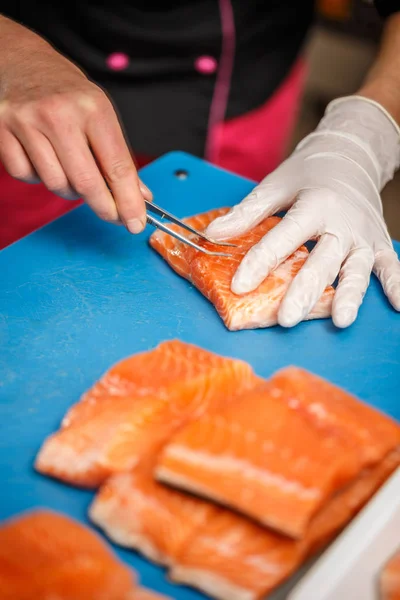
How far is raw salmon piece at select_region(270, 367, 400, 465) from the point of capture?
1.59 meters

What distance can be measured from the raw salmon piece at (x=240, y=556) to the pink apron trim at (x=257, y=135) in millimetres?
2142

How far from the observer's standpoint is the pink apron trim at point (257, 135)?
3.28 m

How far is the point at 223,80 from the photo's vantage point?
315cm

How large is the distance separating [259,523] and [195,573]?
6.9 inches

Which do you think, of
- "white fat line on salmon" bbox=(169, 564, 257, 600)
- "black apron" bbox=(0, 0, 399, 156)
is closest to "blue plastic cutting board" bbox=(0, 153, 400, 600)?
"white fat line on salmon" bbox=(169, 564, 257, 600)

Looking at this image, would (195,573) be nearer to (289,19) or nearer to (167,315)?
(167,315)

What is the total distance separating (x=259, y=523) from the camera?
1492 millimetres

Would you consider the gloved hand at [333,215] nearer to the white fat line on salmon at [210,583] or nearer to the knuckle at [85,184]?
the knuckle at [85,184]

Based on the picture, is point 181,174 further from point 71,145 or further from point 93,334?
point 93,334

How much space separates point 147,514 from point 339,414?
0.50 meters

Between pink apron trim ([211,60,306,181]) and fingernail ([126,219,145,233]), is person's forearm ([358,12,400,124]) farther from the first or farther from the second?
fingernail ([126,219,145,233])

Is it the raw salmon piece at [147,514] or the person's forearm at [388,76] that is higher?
the person's forearm at [388,76]

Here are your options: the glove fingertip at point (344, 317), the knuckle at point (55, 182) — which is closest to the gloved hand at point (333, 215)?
the glove fingertip at point (344, 317)

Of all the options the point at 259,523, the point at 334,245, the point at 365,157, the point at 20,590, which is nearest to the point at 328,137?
the point at 365,157
